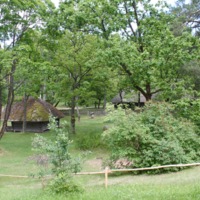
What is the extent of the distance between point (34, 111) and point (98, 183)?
19.7 meters

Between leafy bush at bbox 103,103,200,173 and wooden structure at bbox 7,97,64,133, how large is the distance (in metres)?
16.5

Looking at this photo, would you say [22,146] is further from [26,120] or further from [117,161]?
[117,161]

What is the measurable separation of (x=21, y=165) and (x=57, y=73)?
10.2 meters

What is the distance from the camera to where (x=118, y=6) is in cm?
1778

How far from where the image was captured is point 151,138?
11742mm

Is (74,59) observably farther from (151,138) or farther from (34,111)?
(151,138)

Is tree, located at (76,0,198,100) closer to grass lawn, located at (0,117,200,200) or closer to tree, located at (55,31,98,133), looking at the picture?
tree, located at (55,31,98,133)

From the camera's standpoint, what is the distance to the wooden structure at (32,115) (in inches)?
1107

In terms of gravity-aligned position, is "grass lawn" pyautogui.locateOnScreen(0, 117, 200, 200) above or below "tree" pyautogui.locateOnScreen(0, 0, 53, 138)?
below

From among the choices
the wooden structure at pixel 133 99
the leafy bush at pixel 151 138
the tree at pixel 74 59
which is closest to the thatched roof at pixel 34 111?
the tree at pixel 74 59

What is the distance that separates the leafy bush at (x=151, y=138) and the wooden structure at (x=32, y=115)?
1654cm

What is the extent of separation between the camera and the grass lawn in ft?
21.5

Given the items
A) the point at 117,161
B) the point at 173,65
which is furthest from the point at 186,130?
the point at 173,65

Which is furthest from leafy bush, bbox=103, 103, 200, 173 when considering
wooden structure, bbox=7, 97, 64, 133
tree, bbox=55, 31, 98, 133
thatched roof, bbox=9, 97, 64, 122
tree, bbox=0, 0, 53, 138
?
wooden structure, bbox=7, 97, 64, 133
